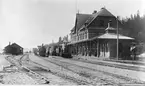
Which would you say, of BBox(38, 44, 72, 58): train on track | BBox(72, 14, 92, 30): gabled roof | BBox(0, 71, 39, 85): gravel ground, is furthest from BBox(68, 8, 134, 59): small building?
BBox(0, 71, 39, 85): gravel ground

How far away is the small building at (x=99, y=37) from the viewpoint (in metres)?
37.3

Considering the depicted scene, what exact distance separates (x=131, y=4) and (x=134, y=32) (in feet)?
158

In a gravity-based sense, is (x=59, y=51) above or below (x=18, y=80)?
above

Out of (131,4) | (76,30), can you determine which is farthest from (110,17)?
(131,4)

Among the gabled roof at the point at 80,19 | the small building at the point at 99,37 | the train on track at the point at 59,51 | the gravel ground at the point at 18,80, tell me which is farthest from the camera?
the gabled roof at the point at 80,19

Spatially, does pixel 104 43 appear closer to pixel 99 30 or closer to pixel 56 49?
pixel 99 30

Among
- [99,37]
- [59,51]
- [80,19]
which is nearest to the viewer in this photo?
→ [99,37]

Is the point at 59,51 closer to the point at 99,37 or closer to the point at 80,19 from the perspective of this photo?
the point at 80,19

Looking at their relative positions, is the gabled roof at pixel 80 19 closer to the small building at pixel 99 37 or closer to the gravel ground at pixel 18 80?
the small building at pixel 99 37

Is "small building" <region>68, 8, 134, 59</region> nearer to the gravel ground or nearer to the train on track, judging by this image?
the train on track

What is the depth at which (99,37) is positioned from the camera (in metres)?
37.9

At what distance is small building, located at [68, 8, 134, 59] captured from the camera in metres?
37.3

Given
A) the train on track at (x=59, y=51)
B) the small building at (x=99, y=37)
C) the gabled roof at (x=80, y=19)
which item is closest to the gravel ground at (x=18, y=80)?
the small building at (x=99, y=37)

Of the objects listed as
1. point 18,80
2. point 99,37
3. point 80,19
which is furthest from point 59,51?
point 18,80
